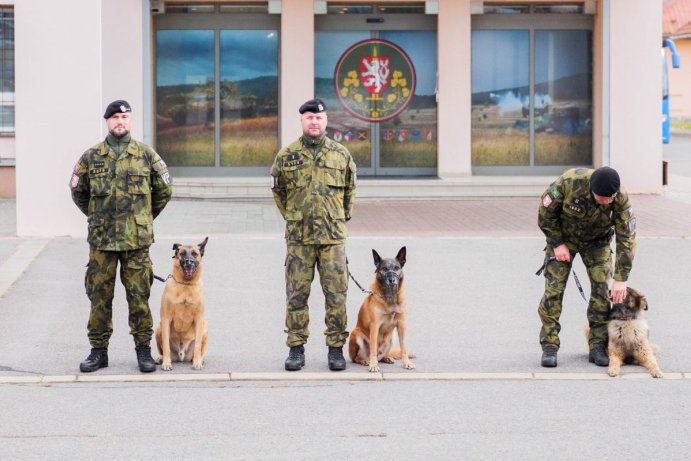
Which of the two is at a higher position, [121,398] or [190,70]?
[190,70]

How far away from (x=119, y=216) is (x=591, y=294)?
11.3 feet

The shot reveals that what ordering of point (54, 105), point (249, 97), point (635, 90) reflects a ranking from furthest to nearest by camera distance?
point (249, 97) → point (635, 90) → point (54, 105)

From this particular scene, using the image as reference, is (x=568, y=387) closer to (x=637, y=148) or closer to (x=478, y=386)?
(x=478, y=386)

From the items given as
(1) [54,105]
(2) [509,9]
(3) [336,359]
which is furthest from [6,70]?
(3) [336,359]

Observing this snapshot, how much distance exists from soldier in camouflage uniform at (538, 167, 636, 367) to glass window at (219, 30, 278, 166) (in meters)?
15.2

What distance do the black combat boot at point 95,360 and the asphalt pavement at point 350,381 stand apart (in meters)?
0.09

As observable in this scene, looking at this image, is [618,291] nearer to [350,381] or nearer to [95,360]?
[350,381]

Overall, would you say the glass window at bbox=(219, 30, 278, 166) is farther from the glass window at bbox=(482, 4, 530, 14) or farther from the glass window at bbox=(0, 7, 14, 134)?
the glass window at bbox=(482, 4, 530, 14)

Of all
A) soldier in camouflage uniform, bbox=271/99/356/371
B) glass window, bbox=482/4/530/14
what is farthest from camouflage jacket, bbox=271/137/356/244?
glass window, bbox=482/4/530/14

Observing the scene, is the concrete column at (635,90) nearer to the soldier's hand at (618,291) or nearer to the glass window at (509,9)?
the glass window at (509,9)

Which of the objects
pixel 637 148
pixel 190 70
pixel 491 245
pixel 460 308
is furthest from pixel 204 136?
pixel 460 308

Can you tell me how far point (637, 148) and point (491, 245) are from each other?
322 inches

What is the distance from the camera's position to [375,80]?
25.3m

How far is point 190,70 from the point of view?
24.8 metres
